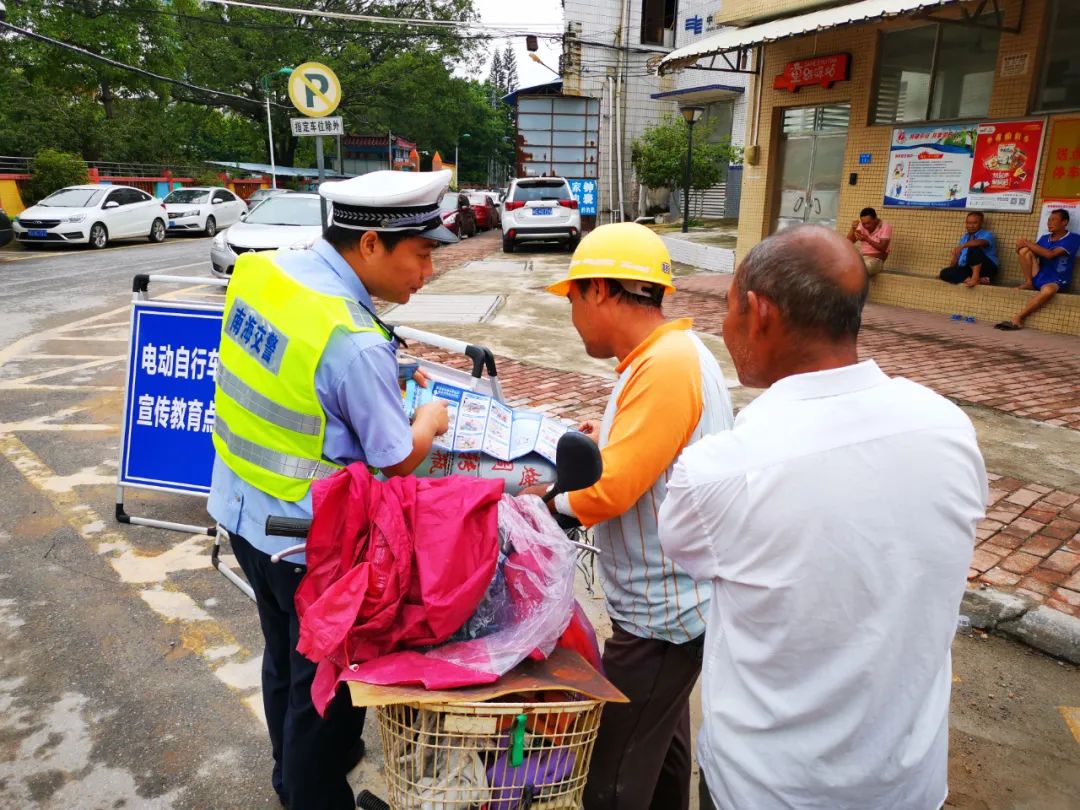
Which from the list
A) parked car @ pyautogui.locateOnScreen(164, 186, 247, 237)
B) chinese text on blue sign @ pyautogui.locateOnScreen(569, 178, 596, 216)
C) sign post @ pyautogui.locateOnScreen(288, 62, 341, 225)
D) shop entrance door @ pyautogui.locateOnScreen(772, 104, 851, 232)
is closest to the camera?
sign post @ pyautogui.locateOnScreen(288, 62, 341, 225)

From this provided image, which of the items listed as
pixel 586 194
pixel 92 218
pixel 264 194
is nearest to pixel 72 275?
pixel 92 218

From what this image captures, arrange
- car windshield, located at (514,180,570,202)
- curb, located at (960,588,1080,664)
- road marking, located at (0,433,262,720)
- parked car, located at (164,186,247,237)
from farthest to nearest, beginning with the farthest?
parked car, located at (164,186,247,237) → car windshield, located at (514,180,570,202) → curb, located at (960,588,1080,664) → road marking, located at (0,433,262,720)

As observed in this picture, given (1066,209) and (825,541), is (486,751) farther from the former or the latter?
(1066,209)

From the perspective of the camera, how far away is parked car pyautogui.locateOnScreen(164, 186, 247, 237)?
22219 mm

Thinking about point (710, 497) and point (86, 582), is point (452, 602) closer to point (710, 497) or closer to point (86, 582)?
point (710, 497)

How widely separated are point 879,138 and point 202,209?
1856cm

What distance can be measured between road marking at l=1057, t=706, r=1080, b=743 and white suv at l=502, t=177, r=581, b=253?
16.0 meters

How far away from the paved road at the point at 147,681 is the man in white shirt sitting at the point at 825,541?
1.68m

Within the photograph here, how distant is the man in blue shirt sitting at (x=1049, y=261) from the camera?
934cm

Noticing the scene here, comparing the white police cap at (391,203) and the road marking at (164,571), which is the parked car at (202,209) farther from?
the white police cap at (391,203)

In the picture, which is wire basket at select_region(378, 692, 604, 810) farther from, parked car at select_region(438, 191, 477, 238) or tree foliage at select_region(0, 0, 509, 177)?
tree foliage at select_region(0, 0, 509, 177)

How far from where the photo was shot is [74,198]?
19062 millimetres

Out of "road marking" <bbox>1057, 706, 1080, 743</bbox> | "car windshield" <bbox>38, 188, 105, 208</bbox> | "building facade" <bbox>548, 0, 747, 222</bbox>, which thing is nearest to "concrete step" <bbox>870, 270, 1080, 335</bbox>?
"road marking" <bbox>1057, 706, 1080, 743</bbox>

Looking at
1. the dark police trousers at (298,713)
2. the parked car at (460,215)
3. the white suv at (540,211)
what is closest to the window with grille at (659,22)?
the parked car at (460,215)
